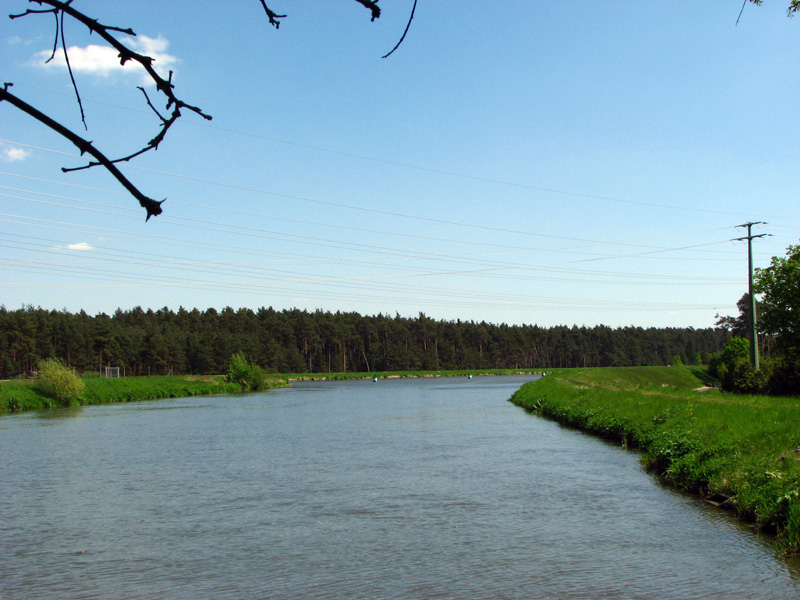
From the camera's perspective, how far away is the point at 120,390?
226ft

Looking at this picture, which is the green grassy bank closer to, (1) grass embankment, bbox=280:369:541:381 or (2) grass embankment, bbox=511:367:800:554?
(1) grass embankment, bbox=280:369:541:381

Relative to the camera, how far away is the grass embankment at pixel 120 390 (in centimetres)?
5450

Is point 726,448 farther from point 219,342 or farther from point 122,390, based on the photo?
point 219,342

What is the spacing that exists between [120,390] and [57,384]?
11.1 metres

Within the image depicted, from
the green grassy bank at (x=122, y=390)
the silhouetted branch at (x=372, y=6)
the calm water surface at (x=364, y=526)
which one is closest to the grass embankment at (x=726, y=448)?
the calm water surface at (x=364, y=526)

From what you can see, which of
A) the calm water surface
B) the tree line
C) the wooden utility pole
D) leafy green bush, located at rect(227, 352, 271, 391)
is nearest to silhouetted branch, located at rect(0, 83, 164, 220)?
the calm water surface

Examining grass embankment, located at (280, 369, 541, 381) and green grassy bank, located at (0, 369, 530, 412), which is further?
grass embankment, located at (280, 369, 541, 381)

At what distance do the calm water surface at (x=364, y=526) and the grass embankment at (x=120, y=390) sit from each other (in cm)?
2731

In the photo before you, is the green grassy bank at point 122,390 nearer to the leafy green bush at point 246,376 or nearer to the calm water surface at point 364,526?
the leafy green bush at point 246,376

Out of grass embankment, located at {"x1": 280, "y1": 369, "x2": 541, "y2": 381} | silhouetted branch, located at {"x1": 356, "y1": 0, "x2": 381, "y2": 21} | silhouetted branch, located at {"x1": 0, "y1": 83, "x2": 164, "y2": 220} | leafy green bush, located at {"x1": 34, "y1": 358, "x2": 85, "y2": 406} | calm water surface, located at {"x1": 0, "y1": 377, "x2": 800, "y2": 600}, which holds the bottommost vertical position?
grass embankment, located at {"x1": 280, "y1": 369, "x2": 541, "y2": 381}

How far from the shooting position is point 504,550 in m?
13.6

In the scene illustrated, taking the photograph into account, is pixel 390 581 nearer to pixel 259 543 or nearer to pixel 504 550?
pixel 504 550

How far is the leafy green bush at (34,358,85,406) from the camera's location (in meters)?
57.8

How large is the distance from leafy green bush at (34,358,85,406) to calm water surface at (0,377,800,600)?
98.1 feet
